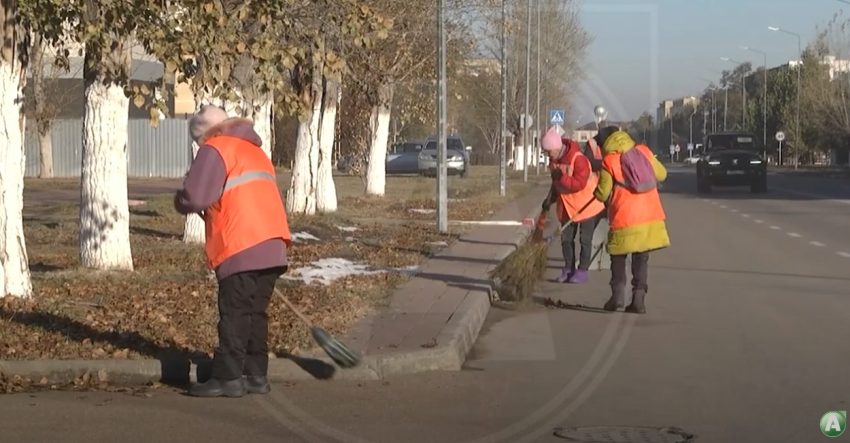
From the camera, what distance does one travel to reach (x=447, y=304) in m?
12.6

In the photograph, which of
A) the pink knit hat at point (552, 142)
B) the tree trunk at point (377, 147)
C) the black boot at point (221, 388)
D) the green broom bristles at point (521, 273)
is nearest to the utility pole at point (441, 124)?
the pink knit hat at point (552, 142)

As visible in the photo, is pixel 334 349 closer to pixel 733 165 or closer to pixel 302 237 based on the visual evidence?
pixel 302 237

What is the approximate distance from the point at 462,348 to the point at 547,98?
54352 mm

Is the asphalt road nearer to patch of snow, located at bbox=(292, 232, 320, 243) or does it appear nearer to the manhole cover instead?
the manhole cover

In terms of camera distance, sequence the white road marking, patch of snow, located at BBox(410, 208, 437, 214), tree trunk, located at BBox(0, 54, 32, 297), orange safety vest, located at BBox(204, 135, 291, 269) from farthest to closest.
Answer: the white road marking < patch of snow, located at BBox(410, 208, 437, 214) < tree trunk, located at BBox(0, 54, 32, 297) < orange safety vest, located at BBox(204, 135, 291, 269)

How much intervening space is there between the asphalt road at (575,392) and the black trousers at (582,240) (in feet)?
3.00

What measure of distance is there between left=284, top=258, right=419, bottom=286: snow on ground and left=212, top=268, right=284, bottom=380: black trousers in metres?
5.42

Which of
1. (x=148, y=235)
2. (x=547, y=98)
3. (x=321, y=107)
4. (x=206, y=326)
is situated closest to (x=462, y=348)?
(x=206, y=326)

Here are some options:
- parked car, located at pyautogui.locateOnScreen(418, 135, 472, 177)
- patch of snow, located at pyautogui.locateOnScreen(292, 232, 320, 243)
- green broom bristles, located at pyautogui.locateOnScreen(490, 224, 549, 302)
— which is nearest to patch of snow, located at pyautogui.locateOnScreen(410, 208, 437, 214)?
patch of snow, located at pyautogui.locateOnScreen(292, 232, 320, 243)

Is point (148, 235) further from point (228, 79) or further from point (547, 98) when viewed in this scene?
point (547, 98)

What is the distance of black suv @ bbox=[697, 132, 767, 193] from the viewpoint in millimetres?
43000

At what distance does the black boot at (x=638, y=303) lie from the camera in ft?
41.6

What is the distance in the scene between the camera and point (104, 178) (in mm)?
14820
